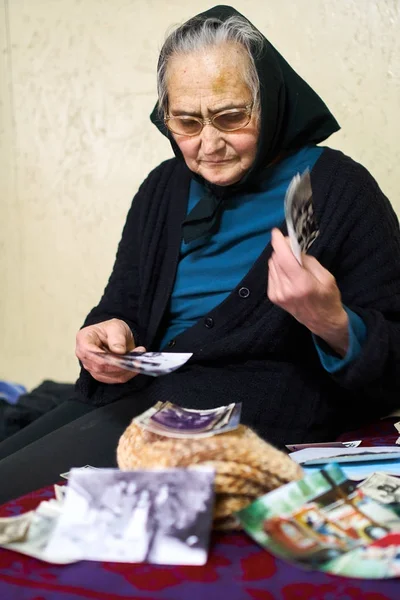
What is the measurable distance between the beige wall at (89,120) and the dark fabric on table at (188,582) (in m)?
1.67

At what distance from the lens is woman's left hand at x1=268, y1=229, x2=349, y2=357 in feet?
4.15

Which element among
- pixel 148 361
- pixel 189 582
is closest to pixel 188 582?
pixel 189 582

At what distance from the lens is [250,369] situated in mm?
1617

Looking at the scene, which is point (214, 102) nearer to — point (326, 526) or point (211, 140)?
point (211, 140)

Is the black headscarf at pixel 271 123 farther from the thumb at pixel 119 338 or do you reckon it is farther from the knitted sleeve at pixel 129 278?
the thumb at pixel 119 338

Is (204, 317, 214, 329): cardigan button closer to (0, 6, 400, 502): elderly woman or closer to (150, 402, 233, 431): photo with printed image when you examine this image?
(0, 6, 400, 502): elderly woman

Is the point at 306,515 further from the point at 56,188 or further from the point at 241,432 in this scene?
the point at 56,188

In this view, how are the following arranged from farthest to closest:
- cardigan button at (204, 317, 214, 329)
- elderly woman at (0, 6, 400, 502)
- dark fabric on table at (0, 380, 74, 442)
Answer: dark fabric on table at (0, 380, 74, 442), cardigan button at (204, 317, 214, 329), elderly woman at (0, 6, 400, 502)

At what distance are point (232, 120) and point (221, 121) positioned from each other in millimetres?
24

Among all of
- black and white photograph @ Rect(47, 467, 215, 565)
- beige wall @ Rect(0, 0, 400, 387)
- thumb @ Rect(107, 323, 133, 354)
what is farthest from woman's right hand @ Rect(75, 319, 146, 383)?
beige wall @ Rect(0, 0, 400, 387)

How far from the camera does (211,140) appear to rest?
162 centimetres

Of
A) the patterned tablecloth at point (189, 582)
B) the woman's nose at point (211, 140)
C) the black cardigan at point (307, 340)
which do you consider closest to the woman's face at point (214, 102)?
the woman's nose at point (211, 140)

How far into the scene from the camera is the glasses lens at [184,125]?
1647 millimetres

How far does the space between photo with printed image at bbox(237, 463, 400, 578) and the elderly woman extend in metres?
0.34
